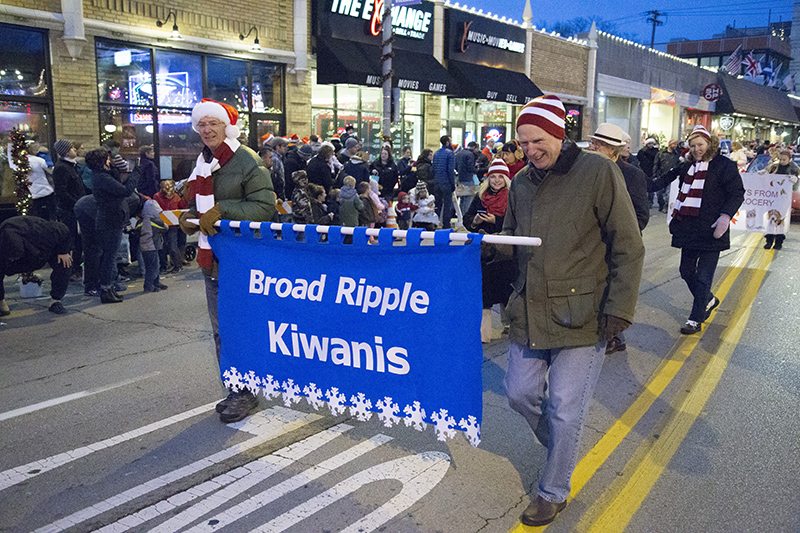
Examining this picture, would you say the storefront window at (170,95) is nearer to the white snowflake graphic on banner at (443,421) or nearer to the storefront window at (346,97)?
the storefront window at (346,97)

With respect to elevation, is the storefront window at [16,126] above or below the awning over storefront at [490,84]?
below

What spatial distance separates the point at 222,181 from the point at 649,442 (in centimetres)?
338

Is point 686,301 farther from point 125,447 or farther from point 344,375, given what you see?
point 125,447

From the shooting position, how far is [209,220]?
4391 mm

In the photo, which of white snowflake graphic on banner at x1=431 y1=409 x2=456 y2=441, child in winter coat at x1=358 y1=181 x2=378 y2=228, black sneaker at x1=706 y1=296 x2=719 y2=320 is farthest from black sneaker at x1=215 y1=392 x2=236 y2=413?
child in winter coat at x1=358 y1=181 x2=378 y2=228

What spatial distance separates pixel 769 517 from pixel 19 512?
13.1ft

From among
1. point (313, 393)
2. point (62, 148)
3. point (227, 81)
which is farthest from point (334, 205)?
point (313, 393)

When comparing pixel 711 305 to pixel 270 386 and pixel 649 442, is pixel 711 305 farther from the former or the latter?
pixel 270 386

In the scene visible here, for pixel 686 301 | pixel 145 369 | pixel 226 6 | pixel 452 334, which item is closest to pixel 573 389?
pixel 452 334

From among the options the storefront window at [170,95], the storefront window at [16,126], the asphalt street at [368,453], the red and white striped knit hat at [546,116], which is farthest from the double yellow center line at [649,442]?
the storefront window at [16,126]

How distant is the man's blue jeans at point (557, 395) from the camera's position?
344cm

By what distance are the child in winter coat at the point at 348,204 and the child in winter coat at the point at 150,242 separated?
2.77 meters

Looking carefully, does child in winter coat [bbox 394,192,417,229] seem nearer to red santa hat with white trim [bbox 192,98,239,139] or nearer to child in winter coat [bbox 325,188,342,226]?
child in winter coat [bbox 325,188,342,226]

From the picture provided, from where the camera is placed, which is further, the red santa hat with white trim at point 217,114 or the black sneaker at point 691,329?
the black sneaker at point 691,329
